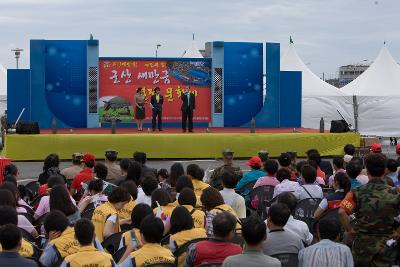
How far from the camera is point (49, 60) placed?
24.8 m

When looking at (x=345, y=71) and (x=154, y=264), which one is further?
(x=345, y=71)

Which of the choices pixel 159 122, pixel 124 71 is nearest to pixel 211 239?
pixel 159 122

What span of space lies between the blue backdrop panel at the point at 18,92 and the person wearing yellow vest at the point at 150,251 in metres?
20.5

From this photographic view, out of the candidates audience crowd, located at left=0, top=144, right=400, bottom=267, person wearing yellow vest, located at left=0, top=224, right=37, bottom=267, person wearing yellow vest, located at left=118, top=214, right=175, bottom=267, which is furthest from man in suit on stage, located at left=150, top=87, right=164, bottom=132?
person wearing yellow vest, located at left=0, top=224, right=37, bottom=267

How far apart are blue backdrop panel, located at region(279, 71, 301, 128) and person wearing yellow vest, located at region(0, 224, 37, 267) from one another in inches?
884

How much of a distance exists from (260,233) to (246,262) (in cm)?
24

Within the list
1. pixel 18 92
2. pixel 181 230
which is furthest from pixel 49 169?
pixel 18 92

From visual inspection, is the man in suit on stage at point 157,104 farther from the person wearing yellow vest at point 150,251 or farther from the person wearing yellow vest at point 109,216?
the person wearing yellow vest at point 150,251

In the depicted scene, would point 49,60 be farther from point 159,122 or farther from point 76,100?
point 159,122

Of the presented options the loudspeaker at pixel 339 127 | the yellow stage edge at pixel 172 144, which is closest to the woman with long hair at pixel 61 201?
the yellow stage edge at pixel 172 144

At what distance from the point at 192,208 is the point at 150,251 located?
160cm

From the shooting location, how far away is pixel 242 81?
2603cm

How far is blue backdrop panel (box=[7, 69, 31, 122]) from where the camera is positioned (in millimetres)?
24750

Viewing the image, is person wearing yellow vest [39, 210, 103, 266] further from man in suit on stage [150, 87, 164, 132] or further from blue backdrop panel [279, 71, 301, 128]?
blue backdrop panel [279, 71, 301, 128]
